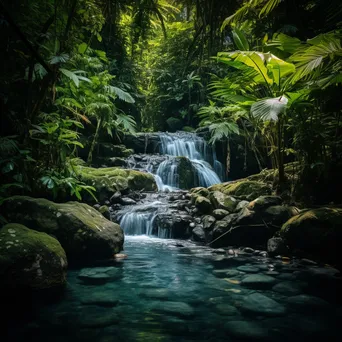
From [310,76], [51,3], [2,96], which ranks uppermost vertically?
[51,3]

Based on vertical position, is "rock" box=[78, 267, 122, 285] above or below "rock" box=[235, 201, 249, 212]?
below

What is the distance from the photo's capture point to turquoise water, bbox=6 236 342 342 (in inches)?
80.4

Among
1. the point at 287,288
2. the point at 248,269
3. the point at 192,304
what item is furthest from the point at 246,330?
the point at 248,269

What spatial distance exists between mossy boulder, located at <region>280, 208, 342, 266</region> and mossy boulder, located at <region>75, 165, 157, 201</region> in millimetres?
4946

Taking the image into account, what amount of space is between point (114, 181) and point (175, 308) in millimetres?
6048

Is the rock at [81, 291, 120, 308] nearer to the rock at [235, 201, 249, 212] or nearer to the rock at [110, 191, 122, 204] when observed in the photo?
the rock at [235, 201, 249, 212]

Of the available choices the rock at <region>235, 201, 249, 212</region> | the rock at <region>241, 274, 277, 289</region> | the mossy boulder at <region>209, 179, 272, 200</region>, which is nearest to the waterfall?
the mossy boulder at <region>209, 179, 272, 200</region>

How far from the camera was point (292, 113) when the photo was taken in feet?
16.0

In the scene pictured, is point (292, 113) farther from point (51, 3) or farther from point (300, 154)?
point (51, 3)

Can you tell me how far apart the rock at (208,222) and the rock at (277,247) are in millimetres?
1373

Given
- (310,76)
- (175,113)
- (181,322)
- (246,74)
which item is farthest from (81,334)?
(175,113)

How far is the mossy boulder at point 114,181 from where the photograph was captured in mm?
7758

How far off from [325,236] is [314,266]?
17.0 inches

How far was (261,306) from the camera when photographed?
8.34ft
